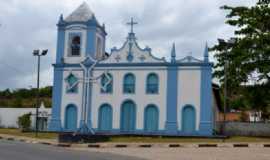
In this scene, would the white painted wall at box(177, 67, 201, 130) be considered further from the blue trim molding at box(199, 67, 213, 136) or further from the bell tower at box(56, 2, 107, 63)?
the bell tower at box(56, 2, 107, 63)

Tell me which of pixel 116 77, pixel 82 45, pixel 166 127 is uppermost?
pixel 82 45

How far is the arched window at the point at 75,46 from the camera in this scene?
153 ft

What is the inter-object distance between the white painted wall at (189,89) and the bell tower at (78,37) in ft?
27.0

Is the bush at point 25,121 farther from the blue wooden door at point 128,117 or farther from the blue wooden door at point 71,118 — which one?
the blue wooden door at point 128,117

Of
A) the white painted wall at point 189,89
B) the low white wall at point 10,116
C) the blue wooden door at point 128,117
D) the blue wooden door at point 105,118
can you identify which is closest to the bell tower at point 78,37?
the blue wooden door at point 105,118

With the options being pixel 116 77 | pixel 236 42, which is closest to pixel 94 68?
pixel 116 77

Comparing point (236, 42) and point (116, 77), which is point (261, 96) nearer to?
point (236, 42)

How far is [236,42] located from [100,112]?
12.5m

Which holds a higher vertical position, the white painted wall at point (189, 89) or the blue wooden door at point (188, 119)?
the white painted wall at point (189, 89)

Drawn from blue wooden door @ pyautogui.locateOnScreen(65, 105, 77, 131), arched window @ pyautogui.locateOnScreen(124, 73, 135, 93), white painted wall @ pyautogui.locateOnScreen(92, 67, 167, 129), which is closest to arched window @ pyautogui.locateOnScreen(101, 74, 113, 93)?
white painted wall @ pyautogui.locateOnScreen(92, 67, 167, 129)

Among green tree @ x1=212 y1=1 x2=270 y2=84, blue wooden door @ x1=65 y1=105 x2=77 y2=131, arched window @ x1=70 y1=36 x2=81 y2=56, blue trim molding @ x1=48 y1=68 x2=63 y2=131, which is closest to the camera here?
green tree @ x1=212 y1=1 x2=270 y2=84

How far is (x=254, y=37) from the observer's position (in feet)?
129

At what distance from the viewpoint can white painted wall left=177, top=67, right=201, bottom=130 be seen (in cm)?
4231

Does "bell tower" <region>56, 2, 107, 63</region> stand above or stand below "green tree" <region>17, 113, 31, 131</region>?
above
